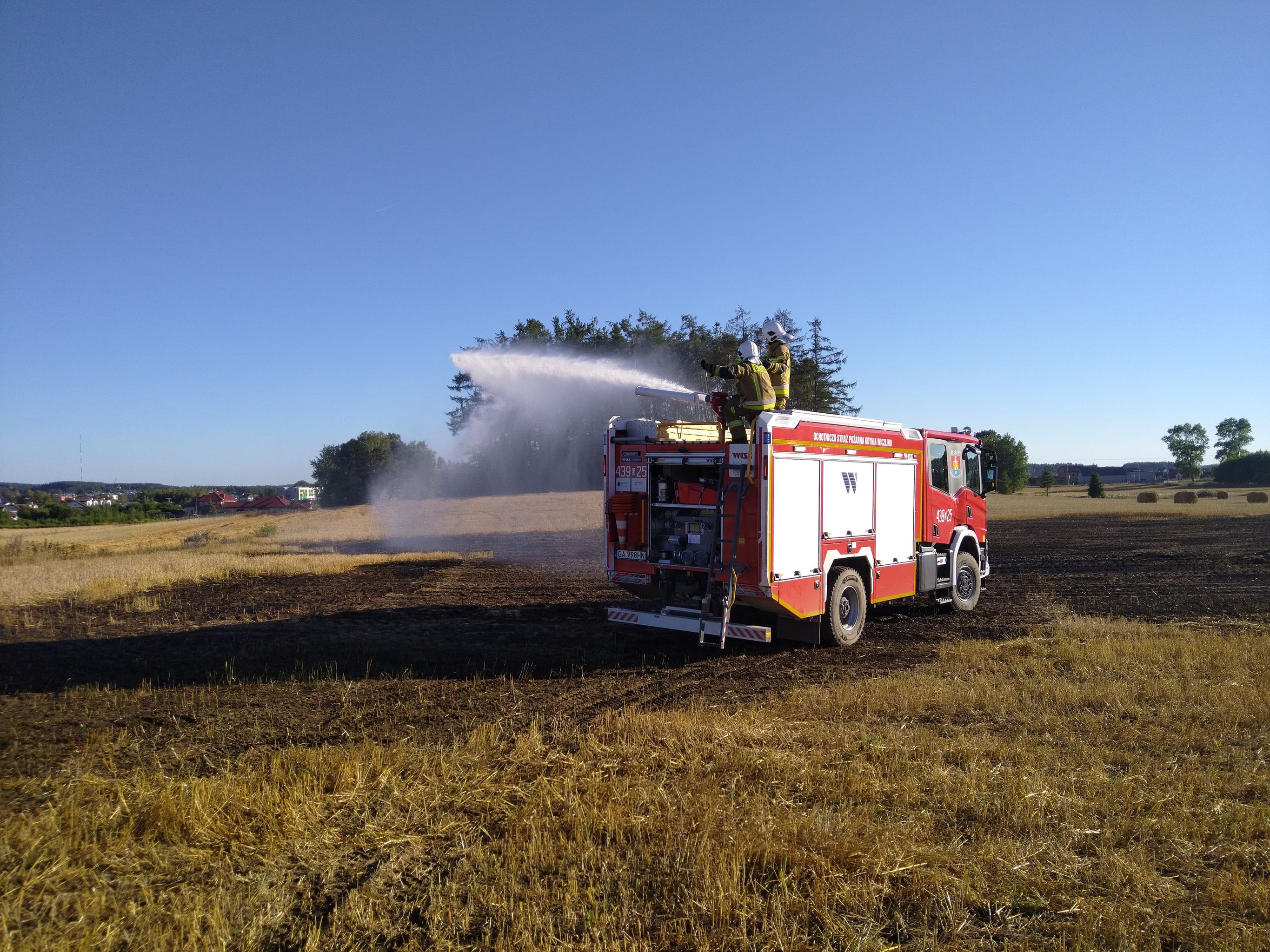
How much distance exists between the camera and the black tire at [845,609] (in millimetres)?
10719

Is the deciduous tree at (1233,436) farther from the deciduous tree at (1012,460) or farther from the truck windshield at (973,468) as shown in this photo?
the truck windshield at (973,468)

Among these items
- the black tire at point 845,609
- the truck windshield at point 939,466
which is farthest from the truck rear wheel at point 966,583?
the black tire at point 845,609

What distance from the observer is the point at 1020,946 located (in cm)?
367

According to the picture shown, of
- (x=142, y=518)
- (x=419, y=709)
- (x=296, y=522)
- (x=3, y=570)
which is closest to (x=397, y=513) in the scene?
(x=296, y=522)

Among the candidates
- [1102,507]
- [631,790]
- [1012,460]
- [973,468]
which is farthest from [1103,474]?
[631,790]

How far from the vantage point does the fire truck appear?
946cm

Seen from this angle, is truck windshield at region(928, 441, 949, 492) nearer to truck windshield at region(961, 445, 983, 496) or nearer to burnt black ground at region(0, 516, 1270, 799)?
truck windshield at region(961, 445, 983, 496)

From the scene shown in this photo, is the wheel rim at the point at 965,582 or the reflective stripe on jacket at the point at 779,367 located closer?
the reflective stripe on jacket at the point at 779,367

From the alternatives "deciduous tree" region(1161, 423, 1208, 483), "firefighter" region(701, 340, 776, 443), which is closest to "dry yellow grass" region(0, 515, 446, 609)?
"firefighter" region(701, 340, 776, 443)

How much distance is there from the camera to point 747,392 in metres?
10.3

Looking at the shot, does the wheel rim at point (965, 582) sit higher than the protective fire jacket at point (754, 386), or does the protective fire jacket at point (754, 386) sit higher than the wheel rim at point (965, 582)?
the protective fire jacket at point (754, 386)

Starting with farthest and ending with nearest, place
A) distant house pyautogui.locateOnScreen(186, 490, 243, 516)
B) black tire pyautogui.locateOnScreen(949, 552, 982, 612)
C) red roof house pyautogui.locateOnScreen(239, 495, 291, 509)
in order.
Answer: distant house pyautogui.locateOnScreen(186, 490, 243, 516), red roof house pyautogui.locateOnScreen(239, 495, 291, 509), black tire pyautogui.locateOnScreen(949, 552, 982, 612)

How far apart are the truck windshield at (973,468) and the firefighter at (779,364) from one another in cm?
503

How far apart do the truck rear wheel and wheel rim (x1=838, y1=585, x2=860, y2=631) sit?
329 centimetres
